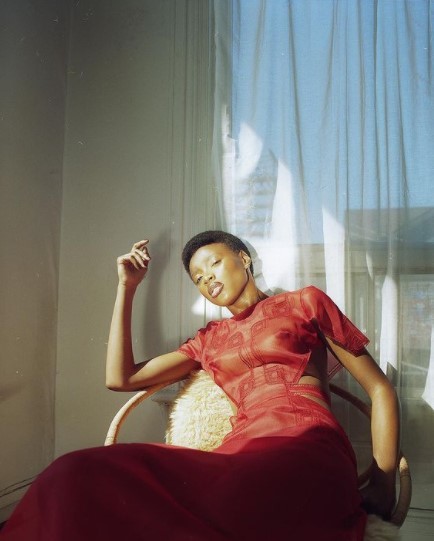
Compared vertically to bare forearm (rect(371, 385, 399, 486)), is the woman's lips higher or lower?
higher

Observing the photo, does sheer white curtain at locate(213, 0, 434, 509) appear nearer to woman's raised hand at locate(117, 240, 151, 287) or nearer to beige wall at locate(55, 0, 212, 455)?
beige wall at locate(55, 0, 212, 455)

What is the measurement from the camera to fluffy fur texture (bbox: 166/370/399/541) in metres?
1.57

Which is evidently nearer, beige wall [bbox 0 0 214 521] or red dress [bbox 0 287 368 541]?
red dress [bbox 0 287 368 541]

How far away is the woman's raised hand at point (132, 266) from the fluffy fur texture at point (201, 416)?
39 cm

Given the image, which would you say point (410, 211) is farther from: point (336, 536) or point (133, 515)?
point (133, 515)

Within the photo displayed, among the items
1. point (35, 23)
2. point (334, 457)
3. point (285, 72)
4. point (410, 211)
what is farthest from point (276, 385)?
point (35, 23)

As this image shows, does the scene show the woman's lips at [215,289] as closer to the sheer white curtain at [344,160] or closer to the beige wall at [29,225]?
the sheer white curtain at [344,160]

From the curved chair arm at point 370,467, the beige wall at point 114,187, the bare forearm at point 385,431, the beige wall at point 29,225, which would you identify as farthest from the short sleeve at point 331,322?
the beige wall at point 29,225

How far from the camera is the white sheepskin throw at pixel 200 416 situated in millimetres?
1570

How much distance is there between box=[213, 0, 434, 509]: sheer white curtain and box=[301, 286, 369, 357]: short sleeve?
15.5 inches

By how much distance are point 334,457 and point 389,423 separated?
21 centimetres

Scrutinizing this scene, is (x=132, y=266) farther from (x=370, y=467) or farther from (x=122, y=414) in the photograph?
(x=370, y=467)

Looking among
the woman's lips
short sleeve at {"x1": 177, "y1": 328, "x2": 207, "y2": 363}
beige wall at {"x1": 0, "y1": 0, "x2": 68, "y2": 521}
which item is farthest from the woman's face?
beige wall at {"x1": 0, "y1": 0, "x2": 68, "y2": 521}

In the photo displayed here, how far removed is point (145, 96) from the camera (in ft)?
7.40
